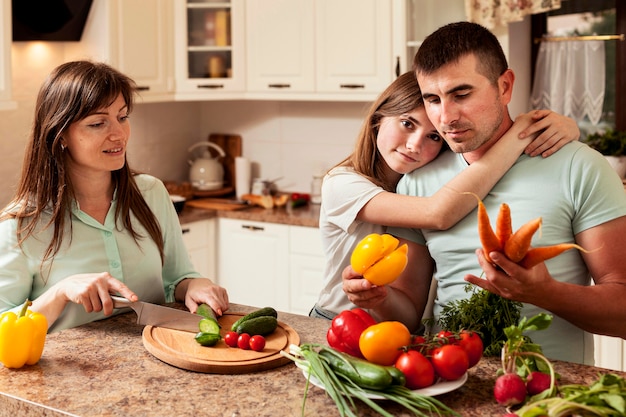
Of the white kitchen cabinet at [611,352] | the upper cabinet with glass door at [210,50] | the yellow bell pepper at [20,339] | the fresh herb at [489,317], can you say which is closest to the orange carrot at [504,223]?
the fresh herb at [489,317]

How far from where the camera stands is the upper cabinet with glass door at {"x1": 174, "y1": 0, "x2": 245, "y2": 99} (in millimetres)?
4523

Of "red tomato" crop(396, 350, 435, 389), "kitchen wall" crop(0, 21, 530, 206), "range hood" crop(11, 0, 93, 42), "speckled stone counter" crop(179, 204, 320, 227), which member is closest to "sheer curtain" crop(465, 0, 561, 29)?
"kitchen wall" crop(0, 21, 530, 206)

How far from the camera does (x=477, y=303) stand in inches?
73.5

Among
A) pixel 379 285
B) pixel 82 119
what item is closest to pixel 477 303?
pixel 379 285

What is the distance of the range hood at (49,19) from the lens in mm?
3834

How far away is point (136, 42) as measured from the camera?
167 inches

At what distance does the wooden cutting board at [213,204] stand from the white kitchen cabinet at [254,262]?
9 centimetres

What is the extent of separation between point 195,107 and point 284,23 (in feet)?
3.37

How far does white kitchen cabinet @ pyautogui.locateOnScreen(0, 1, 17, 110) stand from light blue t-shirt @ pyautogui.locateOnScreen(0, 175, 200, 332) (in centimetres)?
121

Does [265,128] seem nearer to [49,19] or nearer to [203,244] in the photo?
[203,244]

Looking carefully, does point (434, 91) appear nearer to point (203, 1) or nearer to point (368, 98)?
point (368, 98)

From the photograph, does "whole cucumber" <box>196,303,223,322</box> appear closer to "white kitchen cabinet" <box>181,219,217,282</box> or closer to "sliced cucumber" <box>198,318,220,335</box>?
"sliced cucumber" <box>198,318,220,335</box>

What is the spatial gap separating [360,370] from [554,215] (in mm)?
771

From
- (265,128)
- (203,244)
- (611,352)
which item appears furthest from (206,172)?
(611,352)
